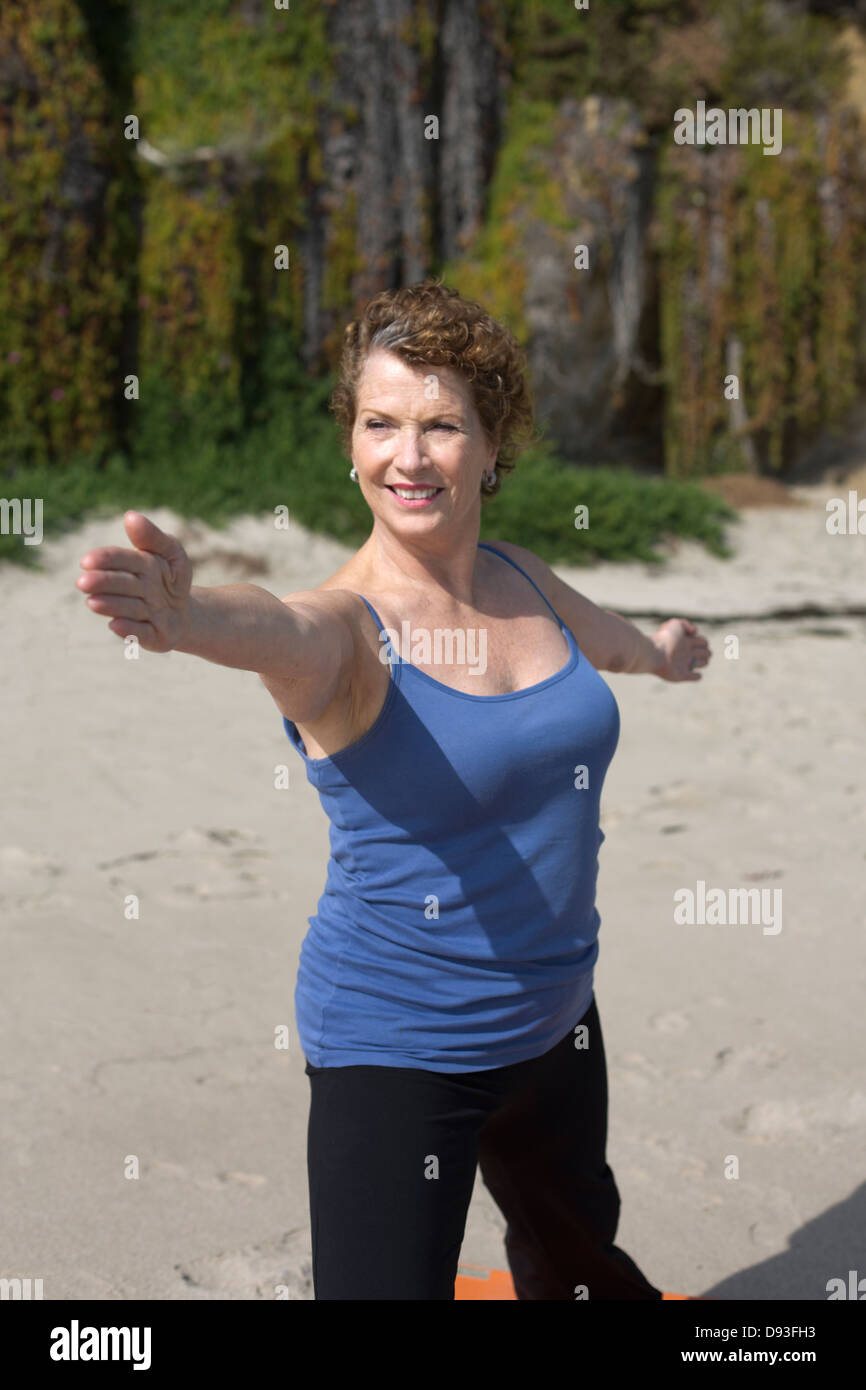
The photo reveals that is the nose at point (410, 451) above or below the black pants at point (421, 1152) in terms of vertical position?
above

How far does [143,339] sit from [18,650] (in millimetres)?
4810

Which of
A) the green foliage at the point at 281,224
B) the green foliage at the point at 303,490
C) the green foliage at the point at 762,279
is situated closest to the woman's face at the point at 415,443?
the green foliage at the point at 303,490

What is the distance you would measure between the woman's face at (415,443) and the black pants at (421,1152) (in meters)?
0.79

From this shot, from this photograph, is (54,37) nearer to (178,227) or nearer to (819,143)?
(178,227)

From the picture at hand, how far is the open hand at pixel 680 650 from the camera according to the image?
2.59m

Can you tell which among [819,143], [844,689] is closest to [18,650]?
[844,689]

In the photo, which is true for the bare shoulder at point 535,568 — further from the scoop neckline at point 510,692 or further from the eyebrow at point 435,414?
the eyebrow at point 435,414

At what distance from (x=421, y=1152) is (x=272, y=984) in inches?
85.1

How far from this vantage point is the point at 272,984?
12.5 feet

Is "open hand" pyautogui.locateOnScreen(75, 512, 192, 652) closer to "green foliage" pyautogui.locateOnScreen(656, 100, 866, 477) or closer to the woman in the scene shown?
the woman

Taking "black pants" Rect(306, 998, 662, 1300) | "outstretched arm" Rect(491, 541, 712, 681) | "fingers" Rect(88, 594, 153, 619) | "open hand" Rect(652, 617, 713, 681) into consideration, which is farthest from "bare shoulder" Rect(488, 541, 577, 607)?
"fingers" Rect(88, 594, 153, 619)

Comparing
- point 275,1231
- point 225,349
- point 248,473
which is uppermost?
point 225,349

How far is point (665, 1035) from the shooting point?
3604 millimetres

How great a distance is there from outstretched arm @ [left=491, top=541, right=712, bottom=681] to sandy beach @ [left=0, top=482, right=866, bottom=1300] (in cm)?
124
